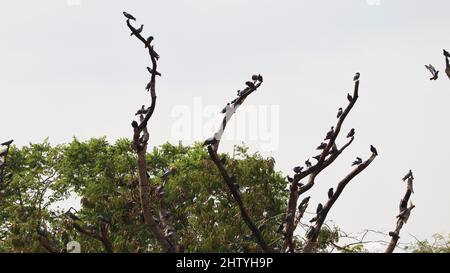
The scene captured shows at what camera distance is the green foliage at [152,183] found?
38156 mm

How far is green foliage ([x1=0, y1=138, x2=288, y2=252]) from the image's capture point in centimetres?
3816

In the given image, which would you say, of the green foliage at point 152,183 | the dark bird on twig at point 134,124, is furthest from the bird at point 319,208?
the green foliage at point 152,183

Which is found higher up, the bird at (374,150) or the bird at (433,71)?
the bird at (433,71)

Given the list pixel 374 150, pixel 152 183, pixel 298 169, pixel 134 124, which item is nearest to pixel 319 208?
pixel 298 169

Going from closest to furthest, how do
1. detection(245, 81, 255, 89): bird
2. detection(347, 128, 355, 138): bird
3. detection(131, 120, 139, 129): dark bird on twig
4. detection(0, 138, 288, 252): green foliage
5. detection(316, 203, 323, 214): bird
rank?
detection(316, 203, 323, 214): bird → detection(245, 81, 255, 89): bird → detection(131, 120, 139, 129): dark bird on twig → detection(347, 128, 355, 138): bird → detection(0, 138, 288, 252): green foliage

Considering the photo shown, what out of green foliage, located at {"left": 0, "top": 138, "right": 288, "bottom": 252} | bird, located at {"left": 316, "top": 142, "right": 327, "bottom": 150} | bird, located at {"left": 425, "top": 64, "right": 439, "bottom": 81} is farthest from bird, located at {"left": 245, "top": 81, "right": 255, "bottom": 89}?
green foliage, located at {"left": 0, "top": 138, "right": 288, "bottom": 252}

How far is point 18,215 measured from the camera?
1884 inches

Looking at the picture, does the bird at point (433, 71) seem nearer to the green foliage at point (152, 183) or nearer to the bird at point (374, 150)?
the bird at point (374, 150)

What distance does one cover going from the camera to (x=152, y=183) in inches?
1735

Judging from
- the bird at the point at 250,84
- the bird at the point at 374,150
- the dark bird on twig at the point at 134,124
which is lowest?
the bird at the point at 374,150

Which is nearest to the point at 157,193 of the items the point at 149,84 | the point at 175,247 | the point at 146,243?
the point at 175,247

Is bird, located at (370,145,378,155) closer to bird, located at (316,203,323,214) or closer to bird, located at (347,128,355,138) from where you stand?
bird, located at (347,128,355,138)

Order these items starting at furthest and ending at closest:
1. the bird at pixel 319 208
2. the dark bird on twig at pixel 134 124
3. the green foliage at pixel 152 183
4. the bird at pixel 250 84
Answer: the green foliage at pixel 152 183
the dark bird on twig at pixel 134 124
the bird at pixel 250 84
the bird at pixel 319 208
